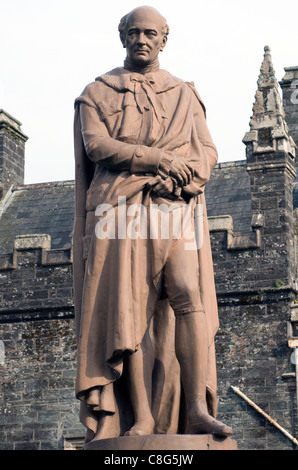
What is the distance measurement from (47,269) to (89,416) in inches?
605

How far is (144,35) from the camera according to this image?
8.95 metres

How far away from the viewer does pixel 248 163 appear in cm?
2348

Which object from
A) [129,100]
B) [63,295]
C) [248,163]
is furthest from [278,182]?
[129,100]

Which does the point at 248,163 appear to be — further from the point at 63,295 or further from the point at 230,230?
the point at 63,295

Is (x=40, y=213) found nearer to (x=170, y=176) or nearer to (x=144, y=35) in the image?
(x=144, y=35)

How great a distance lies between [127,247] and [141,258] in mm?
121

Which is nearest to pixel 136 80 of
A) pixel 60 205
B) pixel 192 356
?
pixel 192 356

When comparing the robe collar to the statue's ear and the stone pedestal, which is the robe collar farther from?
the stone pedestal

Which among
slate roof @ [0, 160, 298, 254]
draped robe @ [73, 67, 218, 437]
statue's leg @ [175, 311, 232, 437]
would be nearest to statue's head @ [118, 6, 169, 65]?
draped robe @ [73, 67, 218, 437]

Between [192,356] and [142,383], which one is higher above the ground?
[192,356]

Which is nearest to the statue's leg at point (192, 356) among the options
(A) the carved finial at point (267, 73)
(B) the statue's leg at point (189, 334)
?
(B) the statue's leg at point (189, 334)

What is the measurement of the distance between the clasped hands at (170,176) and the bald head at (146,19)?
34.6 inches

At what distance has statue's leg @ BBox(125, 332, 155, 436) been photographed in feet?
27.5

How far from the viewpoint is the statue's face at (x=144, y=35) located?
8.91m
